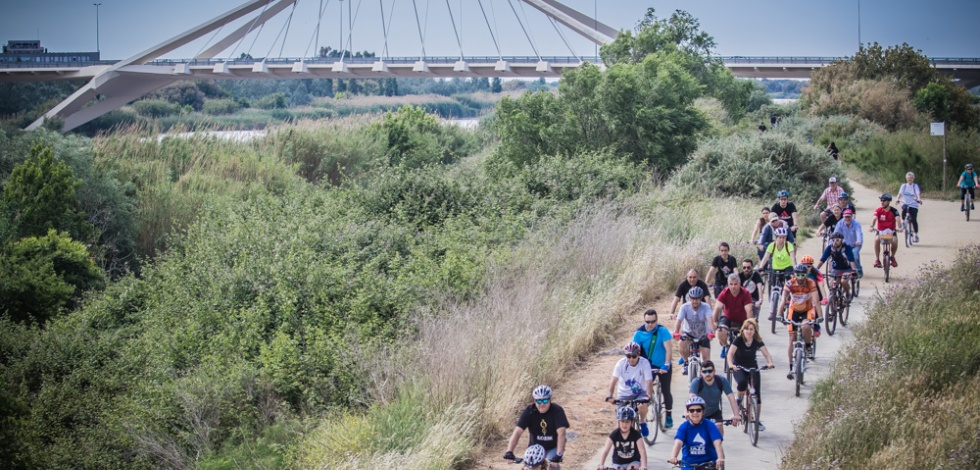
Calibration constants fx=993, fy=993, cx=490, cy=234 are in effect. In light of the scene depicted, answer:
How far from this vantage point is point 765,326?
→ 57.7 ft

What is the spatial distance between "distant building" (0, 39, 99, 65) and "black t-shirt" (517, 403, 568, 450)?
71650mm

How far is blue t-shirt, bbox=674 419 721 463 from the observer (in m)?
9.30

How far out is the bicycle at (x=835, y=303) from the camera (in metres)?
16.5

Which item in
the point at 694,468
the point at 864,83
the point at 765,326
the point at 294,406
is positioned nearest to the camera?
the point at 694,468

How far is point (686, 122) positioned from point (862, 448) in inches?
1095

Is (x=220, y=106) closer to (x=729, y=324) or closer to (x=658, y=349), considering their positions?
(x=729, y=324)

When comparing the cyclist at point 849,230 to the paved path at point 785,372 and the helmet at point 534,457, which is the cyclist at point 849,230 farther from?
the helmet at point 534,457

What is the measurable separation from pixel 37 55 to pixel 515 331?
230 ft

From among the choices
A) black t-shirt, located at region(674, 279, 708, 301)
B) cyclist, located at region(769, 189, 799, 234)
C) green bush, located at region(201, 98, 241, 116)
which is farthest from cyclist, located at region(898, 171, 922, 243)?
green bush, located at region(201, 98, 241, 116)

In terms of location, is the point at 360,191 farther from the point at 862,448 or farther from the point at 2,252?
the point at 862,448

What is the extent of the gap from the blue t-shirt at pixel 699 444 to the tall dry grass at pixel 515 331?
10.3ft

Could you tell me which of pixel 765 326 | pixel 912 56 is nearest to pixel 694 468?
pixel 765 326

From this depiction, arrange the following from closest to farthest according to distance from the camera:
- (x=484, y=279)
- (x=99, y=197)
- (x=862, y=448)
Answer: (x=862, y=448) → (x=484, y=279) → (x=99, y=197)

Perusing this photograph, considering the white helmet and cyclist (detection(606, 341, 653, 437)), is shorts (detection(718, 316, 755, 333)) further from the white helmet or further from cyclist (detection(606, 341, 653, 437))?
the white helmet
